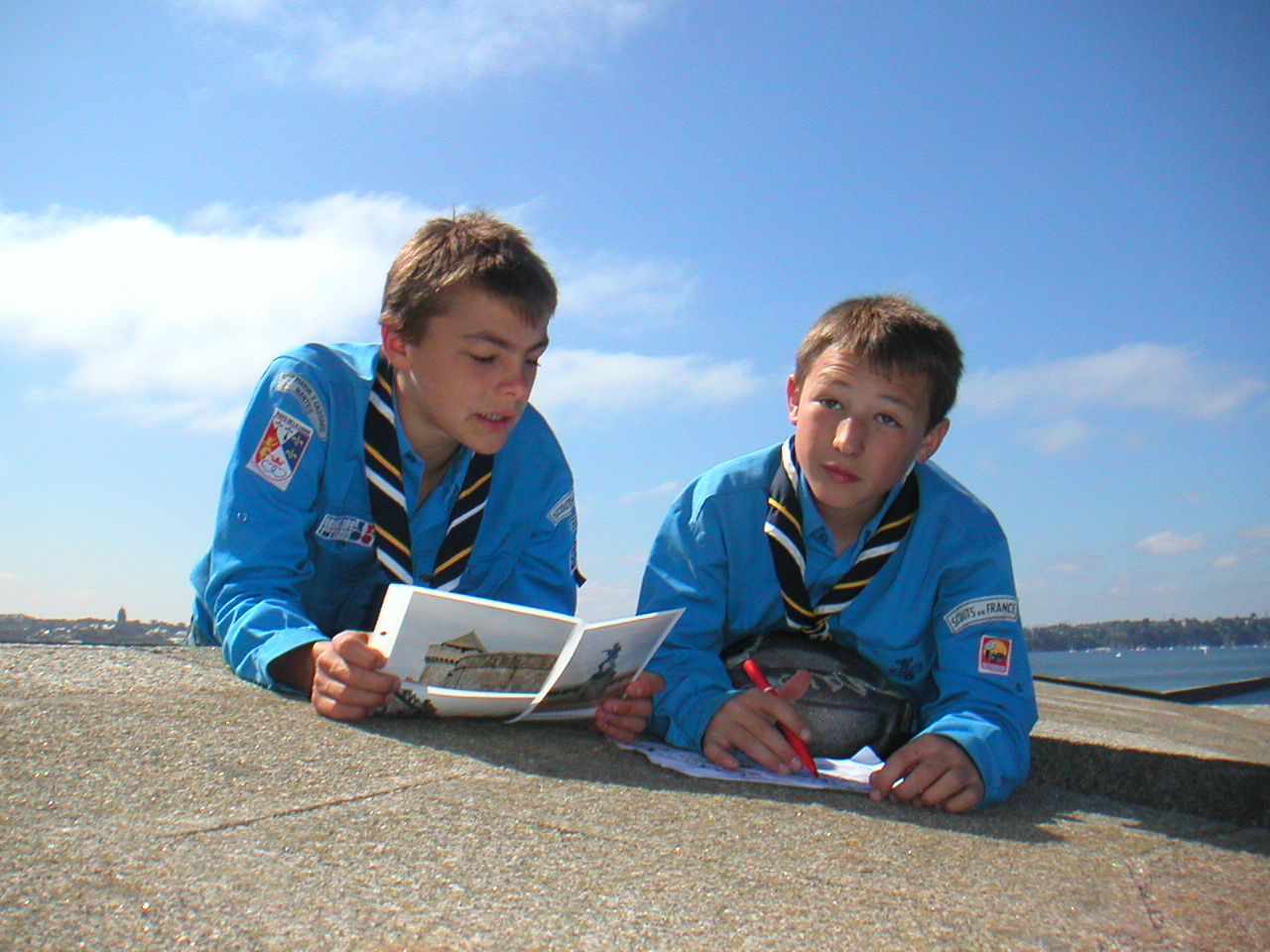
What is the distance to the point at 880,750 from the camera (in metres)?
2.49

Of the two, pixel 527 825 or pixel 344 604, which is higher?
pixel 344 604

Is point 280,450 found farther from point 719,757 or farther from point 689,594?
point 719,757

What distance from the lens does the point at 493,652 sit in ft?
6.22

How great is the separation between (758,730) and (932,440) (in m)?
1.06

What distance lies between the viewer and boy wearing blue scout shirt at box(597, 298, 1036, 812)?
7.63 ft

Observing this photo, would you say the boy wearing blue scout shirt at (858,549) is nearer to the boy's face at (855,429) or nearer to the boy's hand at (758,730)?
the boy's face at (855,429)

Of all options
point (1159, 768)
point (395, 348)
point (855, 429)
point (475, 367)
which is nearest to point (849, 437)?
point (855, 429)

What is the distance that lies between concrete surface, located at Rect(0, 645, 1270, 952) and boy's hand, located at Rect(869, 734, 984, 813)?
0.05 metres

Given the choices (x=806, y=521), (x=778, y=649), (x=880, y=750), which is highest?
(x=806, y=521)

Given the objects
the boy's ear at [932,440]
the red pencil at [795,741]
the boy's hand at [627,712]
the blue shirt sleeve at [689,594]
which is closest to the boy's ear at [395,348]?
the blue shirt sleeve at [689,594]

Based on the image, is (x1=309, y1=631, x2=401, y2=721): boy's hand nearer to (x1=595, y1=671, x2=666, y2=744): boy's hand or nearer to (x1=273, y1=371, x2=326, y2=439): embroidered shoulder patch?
(x1=595, y1=671, x2=666, y2=744): boy's hand

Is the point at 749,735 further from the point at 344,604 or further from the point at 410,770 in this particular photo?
the point at 344,604

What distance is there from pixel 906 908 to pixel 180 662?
1.94m

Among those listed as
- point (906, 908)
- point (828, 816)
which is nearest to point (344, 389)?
point (828, 816)
